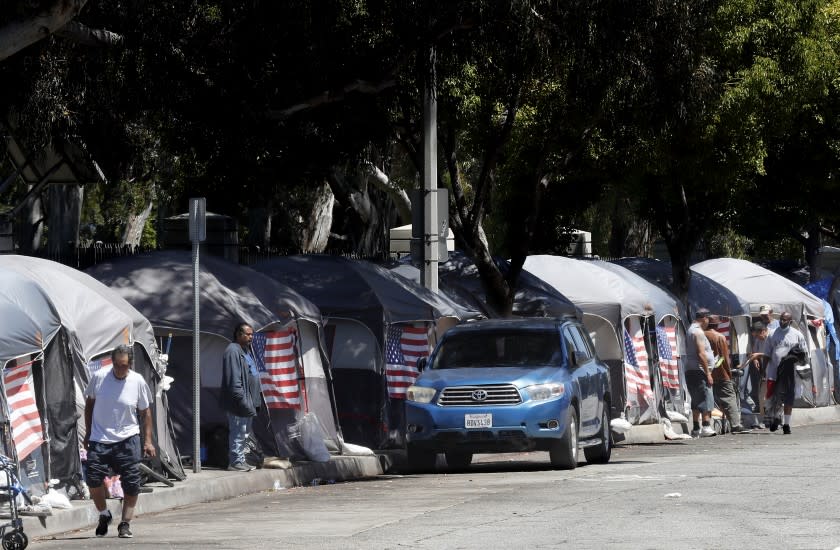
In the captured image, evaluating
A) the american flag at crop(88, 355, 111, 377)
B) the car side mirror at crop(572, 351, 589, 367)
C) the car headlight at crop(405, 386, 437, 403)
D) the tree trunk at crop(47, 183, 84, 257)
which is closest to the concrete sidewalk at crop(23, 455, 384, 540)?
the american flag at crop(88, 355, 111, 377)

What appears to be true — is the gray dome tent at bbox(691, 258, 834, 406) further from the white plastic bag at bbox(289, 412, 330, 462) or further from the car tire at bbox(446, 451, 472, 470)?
the white plastic bag at bbox(289, 412, 330, 462)

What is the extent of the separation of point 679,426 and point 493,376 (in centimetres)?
1054

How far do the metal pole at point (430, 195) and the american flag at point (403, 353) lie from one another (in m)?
0.76

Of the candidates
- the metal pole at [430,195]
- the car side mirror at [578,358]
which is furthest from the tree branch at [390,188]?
the car side mirror at [578,358]

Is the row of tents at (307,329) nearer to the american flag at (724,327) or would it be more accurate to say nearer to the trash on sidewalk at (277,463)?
the american flag at (724,327)

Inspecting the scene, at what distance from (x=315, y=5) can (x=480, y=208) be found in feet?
19.9

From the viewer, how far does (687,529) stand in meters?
12.5

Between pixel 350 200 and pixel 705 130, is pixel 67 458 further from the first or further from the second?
pixel 350 200

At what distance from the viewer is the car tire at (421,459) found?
19.8m

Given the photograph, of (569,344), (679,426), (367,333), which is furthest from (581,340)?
(679,426)

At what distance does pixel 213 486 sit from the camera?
17484 millimetres

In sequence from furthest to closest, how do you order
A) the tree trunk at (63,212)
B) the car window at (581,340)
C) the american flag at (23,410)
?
the tree trunk at (63,212)
the car window at (581,340)
the american flag at (23,410)

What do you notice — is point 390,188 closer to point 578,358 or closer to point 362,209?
point 362,209

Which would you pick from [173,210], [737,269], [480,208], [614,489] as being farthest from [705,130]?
[173,210]
